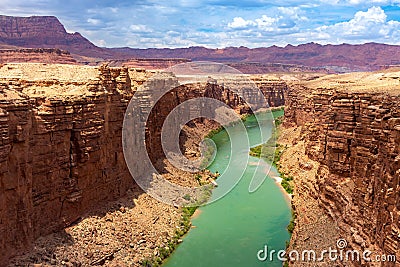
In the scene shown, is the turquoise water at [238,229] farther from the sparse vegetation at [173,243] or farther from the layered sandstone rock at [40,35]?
the layered sandstone rock at [40,35]

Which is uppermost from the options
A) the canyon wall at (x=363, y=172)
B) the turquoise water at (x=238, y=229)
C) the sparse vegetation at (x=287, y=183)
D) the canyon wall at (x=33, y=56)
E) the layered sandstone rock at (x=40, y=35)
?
the layered sandstone rock at (x=40, y=35)

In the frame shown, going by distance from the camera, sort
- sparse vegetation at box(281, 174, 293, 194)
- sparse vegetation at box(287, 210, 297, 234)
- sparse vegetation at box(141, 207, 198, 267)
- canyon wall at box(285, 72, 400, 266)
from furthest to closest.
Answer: sparse vegetation at box(281, 174, 293, 194) < sparse vegetation at box(287, 210, 297, 234) < sparse vegetation at box(141, 207, 198, 267) < canyon wall at box(285, 72, 400, 266)

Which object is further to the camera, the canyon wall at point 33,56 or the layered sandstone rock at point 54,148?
the canyon wall at point 33,56

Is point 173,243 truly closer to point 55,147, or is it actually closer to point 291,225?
point 291,225

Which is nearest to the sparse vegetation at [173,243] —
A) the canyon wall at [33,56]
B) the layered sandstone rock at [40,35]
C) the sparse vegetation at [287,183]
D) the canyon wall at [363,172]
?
the canyon wall at [363,172]

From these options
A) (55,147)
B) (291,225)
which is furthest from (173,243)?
(55,147)

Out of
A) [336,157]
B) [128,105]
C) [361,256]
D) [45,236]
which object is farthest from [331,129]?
[45,236]

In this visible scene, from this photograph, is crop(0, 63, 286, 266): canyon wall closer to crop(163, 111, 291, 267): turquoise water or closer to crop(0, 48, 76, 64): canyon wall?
crop(163, 111, 291, 267): turquoise water

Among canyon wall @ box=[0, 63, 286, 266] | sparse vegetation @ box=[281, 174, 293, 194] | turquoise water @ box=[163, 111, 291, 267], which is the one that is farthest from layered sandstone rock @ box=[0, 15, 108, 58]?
canyon wall @ box=[0, 63, 286, 266]
